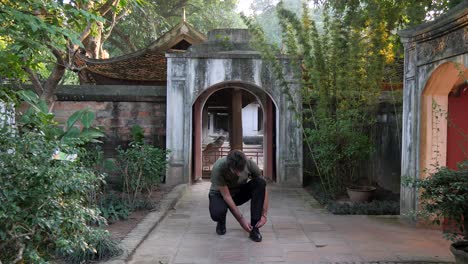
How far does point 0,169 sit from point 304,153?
8.30 m

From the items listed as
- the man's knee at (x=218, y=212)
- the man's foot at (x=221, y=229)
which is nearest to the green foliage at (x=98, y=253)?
the man's knee at (x=218, y=212)

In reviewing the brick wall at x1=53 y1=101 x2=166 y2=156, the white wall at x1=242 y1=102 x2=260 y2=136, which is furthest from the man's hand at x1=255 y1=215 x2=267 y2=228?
the white wall at x1=242 y1=102 x2=260 y2=136

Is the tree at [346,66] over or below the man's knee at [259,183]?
over

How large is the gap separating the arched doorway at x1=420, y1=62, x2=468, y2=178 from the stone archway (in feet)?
13.0

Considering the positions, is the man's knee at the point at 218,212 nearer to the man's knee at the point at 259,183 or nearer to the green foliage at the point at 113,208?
the man's knee at the point at 259,183

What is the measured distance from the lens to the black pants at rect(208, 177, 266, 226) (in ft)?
18.6

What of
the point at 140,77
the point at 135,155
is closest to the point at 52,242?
the point at 135,155

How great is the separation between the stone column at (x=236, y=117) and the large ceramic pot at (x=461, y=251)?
31.4 feet

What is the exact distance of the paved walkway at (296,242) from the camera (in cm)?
489

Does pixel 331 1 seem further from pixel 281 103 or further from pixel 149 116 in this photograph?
pixel 149 116

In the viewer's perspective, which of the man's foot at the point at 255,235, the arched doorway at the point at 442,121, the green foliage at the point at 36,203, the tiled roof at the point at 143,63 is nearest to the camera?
the green foliage at the point at 36,203

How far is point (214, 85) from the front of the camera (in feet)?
33.5

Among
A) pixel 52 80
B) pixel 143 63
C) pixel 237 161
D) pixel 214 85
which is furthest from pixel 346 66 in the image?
pixel 143 63

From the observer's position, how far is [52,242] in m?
3.19
